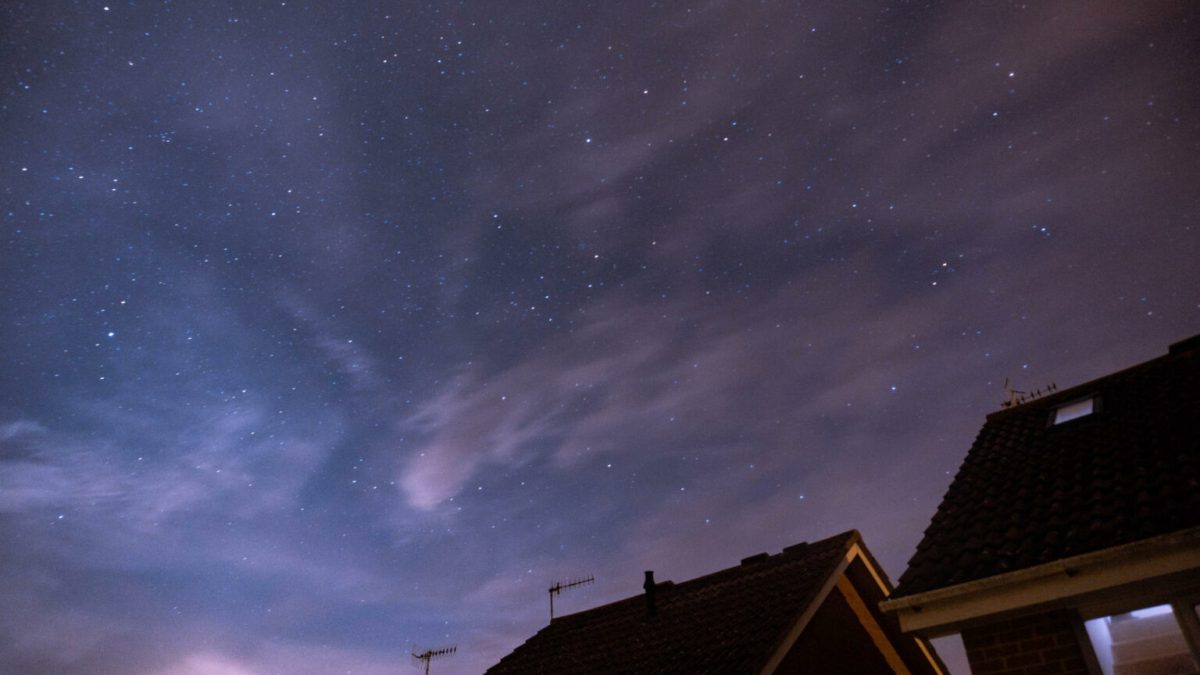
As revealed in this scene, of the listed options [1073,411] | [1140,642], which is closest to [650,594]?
[1073,411]

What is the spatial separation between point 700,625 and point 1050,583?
26.7 feet

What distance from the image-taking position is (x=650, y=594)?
15555 mm

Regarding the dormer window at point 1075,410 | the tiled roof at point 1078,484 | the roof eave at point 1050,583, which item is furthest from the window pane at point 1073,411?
the roof eave at point 1050,583

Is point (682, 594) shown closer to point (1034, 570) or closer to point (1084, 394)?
point (1084, 394)

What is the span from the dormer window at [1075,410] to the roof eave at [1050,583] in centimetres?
451

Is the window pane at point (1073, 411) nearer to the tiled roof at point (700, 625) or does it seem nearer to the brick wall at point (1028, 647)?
the brick wall at point (1028, 647)

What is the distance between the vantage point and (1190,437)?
22.1 feet

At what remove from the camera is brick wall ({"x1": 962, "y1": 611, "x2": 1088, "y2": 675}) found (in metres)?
5.42

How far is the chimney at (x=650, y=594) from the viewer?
15.0 meters

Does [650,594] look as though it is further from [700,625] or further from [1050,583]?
[1050,583]

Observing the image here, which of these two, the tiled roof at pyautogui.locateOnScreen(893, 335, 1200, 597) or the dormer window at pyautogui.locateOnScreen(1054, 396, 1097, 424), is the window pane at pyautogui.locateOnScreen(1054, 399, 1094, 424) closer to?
the dormer window at pyautogui.locateOnScreen(1054, 396, 1097, 424)

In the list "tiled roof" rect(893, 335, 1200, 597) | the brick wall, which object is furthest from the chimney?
the brick wall

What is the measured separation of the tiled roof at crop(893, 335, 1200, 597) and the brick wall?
1.53 feet

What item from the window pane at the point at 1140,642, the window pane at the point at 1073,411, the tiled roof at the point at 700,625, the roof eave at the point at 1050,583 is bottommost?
the window pane at the point at 1140,642
